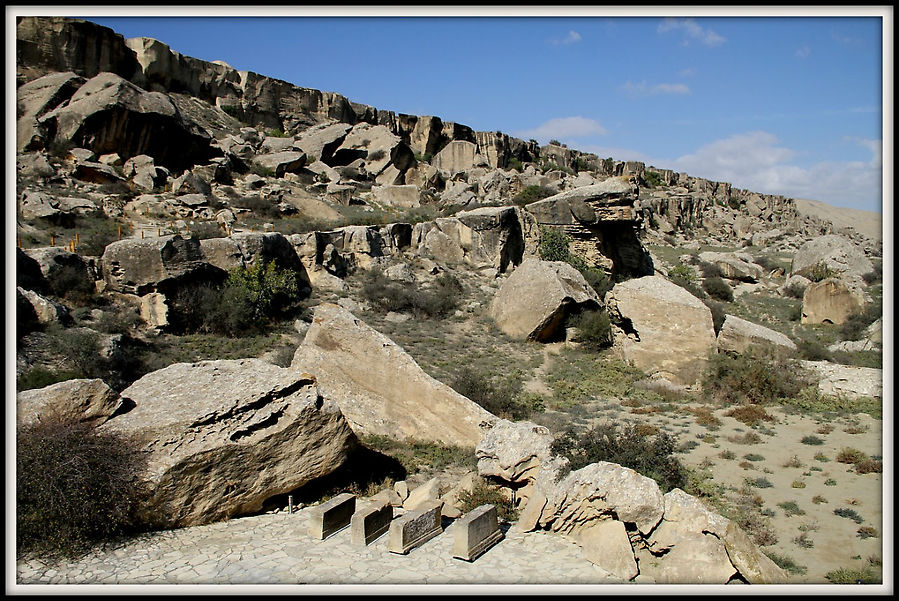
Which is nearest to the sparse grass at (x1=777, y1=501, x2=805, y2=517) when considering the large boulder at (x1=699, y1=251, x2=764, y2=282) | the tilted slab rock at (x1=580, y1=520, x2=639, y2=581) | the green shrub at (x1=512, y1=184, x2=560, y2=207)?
the tilted slab rock at (x1=580, y1=520, x2=639, y2=581)

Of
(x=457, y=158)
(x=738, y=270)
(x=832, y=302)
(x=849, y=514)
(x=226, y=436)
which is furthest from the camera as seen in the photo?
(x=457, y=158)

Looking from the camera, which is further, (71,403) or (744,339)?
(744,339)

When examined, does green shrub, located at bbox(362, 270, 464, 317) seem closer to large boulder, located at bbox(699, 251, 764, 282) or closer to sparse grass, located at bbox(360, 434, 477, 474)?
sparse grass, located at bbox(360, 434, 477, 474)

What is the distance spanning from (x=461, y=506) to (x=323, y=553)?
1.79 m

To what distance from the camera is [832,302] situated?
18641 millimetres

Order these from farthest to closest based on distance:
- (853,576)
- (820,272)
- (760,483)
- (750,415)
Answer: (820,272) → (750,415) → (760,483) → (853,576)

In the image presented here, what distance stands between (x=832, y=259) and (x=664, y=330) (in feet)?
54.1

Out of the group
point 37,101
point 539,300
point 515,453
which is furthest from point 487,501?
point 37,101

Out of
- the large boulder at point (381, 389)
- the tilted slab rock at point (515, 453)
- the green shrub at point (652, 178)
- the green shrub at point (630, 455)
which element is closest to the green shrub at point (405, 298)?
the large boulder at point (381, 389)

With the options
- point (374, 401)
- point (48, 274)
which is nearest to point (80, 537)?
→ point (374, 401)

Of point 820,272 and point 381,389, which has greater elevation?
point 820,272

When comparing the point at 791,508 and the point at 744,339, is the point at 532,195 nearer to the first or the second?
the point at 744,339

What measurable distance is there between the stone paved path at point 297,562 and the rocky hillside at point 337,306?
33 cm

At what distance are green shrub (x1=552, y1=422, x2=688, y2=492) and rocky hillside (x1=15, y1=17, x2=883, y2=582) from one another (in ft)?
1.23
